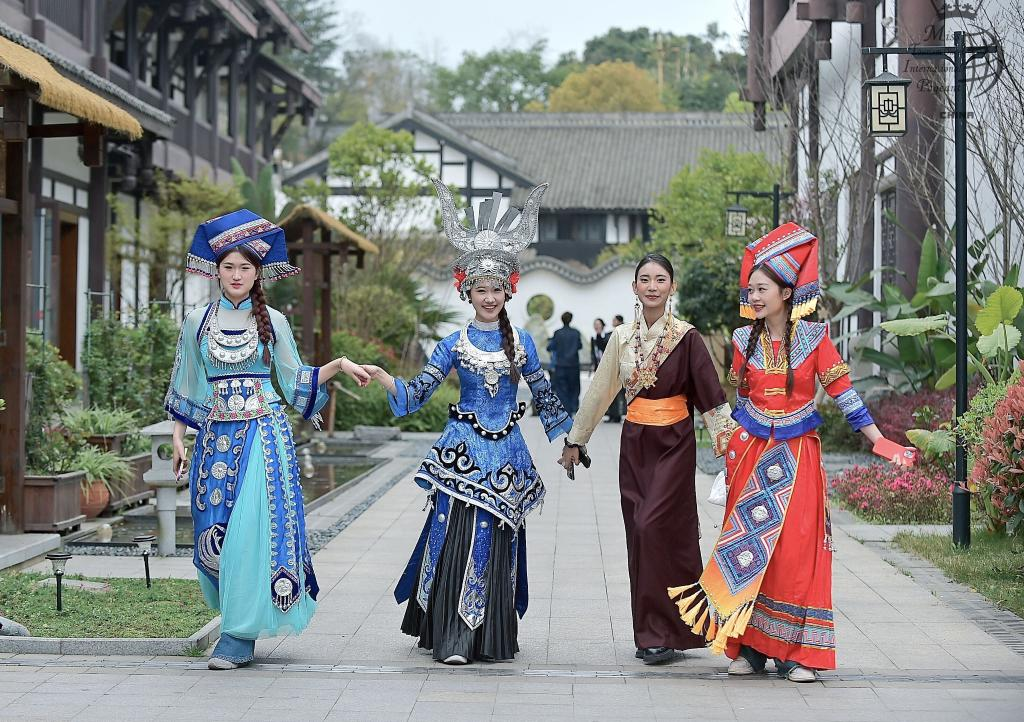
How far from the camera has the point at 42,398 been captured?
1112 cm

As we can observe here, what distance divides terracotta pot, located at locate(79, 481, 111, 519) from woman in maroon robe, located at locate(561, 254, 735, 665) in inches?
209

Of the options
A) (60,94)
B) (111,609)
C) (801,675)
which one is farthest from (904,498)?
(60,94)

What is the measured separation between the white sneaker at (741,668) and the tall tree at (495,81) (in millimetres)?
57509

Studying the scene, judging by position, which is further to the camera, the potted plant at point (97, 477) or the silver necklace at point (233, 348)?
the potted plant at point (97, 477)

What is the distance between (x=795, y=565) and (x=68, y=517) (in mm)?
5903

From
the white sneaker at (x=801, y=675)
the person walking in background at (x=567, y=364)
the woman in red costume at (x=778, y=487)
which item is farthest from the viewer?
the person walking in background at (x=567, y=364)

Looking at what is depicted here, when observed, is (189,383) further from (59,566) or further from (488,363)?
(488,363)

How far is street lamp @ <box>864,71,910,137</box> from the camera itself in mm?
11570

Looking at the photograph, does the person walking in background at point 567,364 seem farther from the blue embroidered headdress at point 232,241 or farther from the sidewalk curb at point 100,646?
the sidewalk curb at point 100,646

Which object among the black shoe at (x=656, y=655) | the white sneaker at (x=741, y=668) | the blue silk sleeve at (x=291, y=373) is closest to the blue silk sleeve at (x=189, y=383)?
the blue silk sleeve at (x=291, y=373)

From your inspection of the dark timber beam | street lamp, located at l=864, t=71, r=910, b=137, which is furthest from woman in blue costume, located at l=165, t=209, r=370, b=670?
street lamp, located at l=864, t=71, r=910, b=137

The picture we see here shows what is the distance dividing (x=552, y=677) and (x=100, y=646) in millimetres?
2136

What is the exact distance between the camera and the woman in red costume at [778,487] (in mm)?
6668

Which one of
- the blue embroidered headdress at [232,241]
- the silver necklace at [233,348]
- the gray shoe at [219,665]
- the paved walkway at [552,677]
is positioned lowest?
the paved walkway at [552,677]
